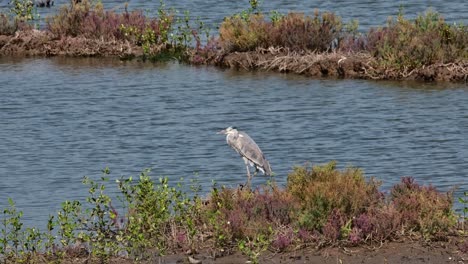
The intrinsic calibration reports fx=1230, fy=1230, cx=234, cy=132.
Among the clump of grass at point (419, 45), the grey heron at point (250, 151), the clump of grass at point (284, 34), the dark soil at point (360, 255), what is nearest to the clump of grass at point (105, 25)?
the clump of grass at point (284, 34)

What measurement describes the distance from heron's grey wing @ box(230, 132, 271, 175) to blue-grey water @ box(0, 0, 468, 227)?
2.63ft

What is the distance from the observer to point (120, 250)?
13727 millimetres

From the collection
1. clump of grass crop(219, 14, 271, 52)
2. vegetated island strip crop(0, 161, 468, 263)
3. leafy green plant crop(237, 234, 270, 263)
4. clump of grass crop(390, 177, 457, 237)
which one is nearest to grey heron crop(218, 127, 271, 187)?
vegetated island strip crop(0, 161, 468, 263)

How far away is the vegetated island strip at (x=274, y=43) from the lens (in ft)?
84.3

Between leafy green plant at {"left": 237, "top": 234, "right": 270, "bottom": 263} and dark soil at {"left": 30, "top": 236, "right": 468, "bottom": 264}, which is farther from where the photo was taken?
dark soil at {"left": 30, "top": 236, "right": 468, "bottom": 264}

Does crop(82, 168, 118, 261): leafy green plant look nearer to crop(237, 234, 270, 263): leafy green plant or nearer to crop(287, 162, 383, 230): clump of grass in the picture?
crop(237, 234, 270, 263): leafy green plant

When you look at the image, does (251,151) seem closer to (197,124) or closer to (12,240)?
(12,240)

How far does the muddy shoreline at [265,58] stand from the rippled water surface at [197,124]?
0.87 feet

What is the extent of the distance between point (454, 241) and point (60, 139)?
11.0m

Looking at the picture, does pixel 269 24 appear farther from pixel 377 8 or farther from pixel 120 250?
pixel 120 250

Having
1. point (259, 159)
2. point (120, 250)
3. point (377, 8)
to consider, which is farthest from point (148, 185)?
point (377, 8)

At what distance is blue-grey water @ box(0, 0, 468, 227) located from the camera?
19.5 meters

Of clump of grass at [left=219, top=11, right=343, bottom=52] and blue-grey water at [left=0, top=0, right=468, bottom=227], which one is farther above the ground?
clump of grass at [left=219, top=11, right=343, bottom=52]

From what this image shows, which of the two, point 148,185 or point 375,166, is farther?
point 375,166
